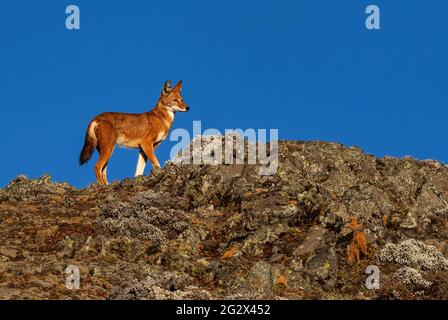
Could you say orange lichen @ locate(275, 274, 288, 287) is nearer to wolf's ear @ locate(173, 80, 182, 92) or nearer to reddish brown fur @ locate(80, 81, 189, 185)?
reddish brown fur @ locate(80, 81, 189, 185)

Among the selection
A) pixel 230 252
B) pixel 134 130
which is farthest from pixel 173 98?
pixel 230 252

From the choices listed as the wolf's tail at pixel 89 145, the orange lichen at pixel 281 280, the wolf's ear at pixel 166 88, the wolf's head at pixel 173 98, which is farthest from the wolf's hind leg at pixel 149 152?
the orange lichen at pixel 281 280

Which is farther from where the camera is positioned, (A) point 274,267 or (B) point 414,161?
(B) point 414,161

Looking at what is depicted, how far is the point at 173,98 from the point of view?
31359 mm

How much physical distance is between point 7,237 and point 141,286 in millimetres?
5746

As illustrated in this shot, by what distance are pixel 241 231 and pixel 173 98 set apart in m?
10.6

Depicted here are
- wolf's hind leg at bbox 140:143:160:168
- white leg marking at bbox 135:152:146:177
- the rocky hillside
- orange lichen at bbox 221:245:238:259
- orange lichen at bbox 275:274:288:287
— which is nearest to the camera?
the rocky hillside

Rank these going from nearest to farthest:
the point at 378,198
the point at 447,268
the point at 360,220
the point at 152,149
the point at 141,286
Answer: the point at 141,286, the point at 447,268, the point at 360,220, the point at 378,198, the point at 152,149

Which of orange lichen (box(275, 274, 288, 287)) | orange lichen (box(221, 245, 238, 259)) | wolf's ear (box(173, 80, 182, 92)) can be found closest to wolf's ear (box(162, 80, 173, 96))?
wolf's ear (box(173, 80, 182, 92))

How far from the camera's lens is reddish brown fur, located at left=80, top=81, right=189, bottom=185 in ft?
93.2

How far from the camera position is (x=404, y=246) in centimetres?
2097

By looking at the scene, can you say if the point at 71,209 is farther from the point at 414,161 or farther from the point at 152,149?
the point at 414,161

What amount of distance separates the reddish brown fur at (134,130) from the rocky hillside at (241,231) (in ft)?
7.58
